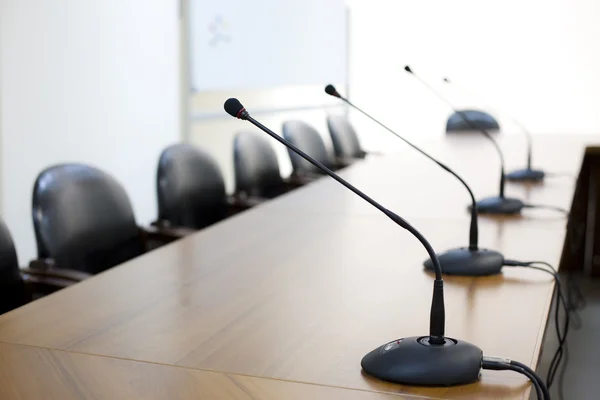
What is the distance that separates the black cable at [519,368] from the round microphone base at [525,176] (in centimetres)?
240

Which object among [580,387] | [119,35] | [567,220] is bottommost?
[580,387]

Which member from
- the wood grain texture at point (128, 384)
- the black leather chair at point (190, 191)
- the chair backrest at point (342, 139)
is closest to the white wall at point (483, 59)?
the chair backrest at point (342, 139)

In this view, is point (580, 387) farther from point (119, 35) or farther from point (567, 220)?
point (119, 35)

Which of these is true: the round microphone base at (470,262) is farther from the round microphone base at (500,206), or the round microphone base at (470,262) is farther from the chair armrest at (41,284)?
the chair armrest at (41,284)

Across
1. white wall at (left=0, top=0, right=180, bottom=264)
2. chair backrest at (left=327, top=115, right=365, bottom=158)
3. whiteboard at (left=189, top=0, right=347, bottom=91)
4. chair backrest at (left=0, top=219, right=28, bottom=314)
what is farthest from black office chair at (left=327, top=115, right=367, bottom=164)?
chair backrest at (left=0, top=219, right=28, bottom=314)

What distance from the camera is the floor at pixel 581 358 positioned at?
3279 mm

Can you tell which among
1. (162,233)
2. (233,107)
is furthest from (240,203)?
(233,107)

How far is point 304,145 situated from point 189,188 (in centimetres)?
151

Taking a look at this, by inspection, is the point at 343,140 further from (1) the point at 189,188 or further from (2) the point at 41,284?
(2) the point at 41,284

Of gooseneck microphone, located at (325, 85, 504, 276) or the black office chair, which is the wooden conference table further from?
the black office chair

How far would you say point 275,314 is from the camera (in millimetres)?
1616

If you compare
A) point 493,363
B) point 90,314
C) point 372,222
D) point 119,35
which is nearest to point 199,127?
point 119,35

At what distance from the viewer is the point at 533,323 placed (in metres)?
1.54

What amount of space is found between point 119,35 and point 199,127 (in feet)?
3.22
